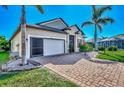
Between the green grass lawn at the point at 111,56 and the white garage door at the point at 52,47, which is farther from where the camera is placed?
the white garage door at the point at 52,47

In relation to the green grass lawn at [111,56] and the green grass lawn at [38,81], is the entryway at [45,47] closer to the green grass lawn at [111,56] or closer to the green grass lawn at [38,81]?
the green grass lawn at [111,56]

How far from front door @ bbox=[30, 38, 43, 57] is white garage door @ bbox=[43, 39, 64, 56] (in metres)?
0.39

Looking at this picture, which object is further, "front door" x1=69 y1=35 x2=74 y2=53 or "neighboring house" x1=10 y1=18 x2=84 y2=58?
"front door" x1=69 y1=35 x2=74 y2=53

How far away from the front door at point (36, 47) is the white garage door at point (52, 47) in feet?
1.29

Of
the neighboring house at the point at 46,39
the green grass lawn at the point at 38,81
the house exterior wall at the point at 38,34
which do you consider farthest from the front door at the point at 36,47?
the green grass lawn at the point at 38,81

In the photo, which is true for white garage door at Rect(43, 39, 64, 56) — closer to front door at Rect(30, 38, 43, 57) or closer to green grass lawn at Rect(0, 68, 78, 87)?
front door at Rect(30, 38, 43, 57)

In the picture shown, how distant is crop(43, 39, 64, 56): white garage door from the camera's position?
11219 millimetres

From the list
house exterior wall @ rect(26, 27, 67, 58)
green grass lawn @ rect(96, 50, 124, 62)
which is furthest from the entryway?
green grass lawn @ rect(96, 50, 124, 62)

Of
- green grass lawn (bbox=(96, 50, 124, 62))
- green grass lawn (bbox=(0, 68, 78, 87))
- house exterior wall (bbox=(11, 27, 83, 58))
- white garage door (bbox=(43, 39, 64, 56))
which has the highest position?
house exterior wall (bbox=(11, 27, 83, 58))

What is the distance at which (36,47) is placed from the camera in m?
10.5

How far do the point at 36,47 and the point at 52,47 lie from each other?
1639mm

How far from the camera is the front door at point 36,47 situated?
10.1 meters

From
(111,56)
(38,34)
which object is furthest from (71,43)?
(111,56)
